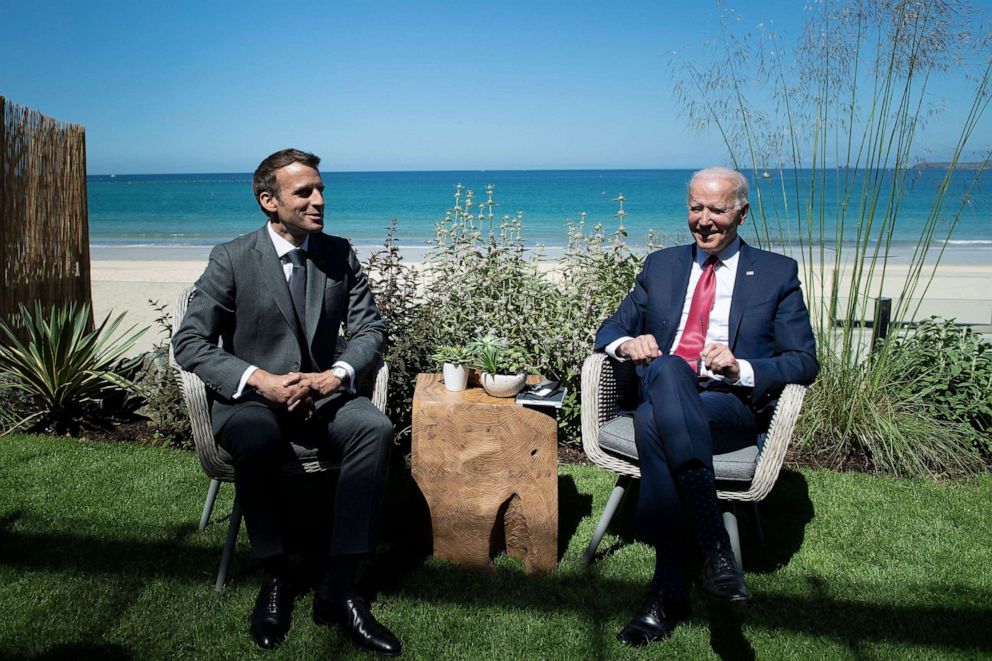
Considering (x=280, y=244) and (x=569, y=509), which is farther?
(x=569, y=509)

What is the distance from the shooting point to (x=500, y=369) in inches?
121

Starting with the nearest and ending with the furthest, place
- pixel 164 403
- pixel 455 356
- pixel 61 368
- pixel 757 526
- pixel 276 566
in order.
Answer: pixel 276 566 < pixel 455 356 < pixel 757 526 < pixel 164 403 < pixel 61 368

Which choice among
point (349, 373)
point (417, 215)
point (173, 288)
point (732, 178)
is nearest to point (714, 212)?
point (732, 178)

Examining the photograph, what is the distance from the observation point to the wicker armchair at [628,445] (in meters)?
2.80

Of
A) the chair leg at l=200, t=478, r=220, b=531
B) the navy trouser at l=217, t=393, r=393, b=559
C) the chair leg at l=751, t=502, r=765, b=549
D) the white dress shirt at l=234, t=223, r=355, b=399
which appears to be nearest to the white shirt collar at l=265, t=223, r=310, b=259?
the white dress shirt at l=234, t=223, r=355, b=399

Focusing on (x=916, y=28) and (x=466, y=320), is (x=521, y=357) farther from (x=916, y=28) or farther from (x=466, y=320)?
(x=916, y=28)

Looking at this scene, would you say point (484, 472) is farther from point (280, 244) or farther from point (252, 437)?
point (280, 244)

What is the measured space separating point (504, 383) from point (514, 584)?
0.70 metres

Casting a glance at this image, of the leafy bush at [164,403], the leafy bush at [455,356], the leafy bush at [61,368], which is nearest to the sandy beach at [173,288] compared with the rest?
the leafy bush at [164,403]

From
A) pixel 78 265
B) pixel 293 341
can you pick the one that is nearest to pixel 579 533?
pixel 293 341

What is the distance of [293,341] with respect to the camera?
2951 mm

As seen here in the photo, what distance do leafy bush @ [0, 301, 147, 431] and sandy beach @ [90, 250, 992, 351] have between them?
1.37ft

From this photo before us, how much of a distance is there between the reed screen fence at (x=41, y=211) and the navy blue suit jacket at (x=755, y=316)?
11.3ft

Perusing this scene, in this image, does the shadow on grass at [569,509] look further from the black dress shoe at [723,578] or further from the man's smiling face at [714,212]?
the man's smiling face at [714,212]
